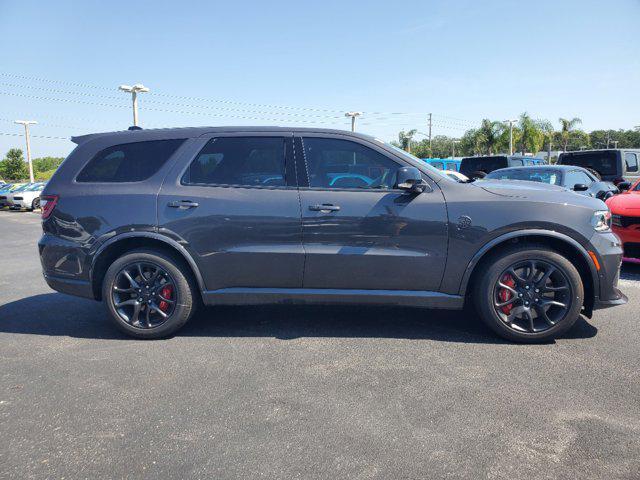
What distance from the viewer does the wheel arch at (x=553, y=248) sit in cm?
379

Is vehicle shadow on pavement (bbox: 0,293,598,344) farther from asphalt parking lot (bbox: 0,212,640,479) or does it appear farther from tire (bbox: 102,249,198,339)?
tire (bbox: 102,249,198,339)

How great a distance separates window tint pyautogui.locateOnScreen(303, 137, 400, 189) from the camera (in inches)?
156

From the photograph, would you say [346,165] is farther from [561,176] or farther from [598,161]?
[598,161]

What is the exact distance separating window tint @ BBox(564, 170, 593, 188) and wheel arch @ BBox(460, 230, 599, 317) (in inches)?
217

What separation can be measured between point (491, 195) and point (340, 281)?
57.0 inches

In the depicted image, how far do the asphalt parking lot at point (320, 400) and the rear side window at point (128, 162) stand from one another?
1453mm

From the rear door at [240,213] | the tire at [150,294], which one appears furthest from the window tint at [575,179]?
the tire at [150,294]

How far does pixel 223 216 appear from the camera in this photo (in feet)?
13.0

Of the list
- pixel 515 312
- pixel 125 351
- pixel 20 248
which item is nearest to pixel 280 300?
pixel 125 351

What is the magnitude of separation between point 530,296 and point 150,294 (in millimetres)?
3263

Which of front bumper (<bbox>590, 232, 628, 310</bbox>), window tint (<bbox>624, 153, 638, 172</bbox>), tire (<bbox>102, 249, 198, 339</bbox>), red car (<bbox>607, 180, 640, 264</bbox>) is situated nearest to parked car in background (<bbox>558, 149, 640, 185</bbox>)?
window tint (<bbox>624, 153, 638, 172</bbox>)

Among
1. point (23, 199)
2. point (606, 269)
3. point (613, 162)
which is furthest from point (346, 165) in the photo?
point (23, 199)

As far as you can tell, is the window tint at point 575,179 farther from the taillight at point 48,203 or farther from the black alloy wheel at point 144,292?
the taillight at point 48,203

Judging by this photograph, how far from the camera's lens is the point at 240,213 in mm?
3947
